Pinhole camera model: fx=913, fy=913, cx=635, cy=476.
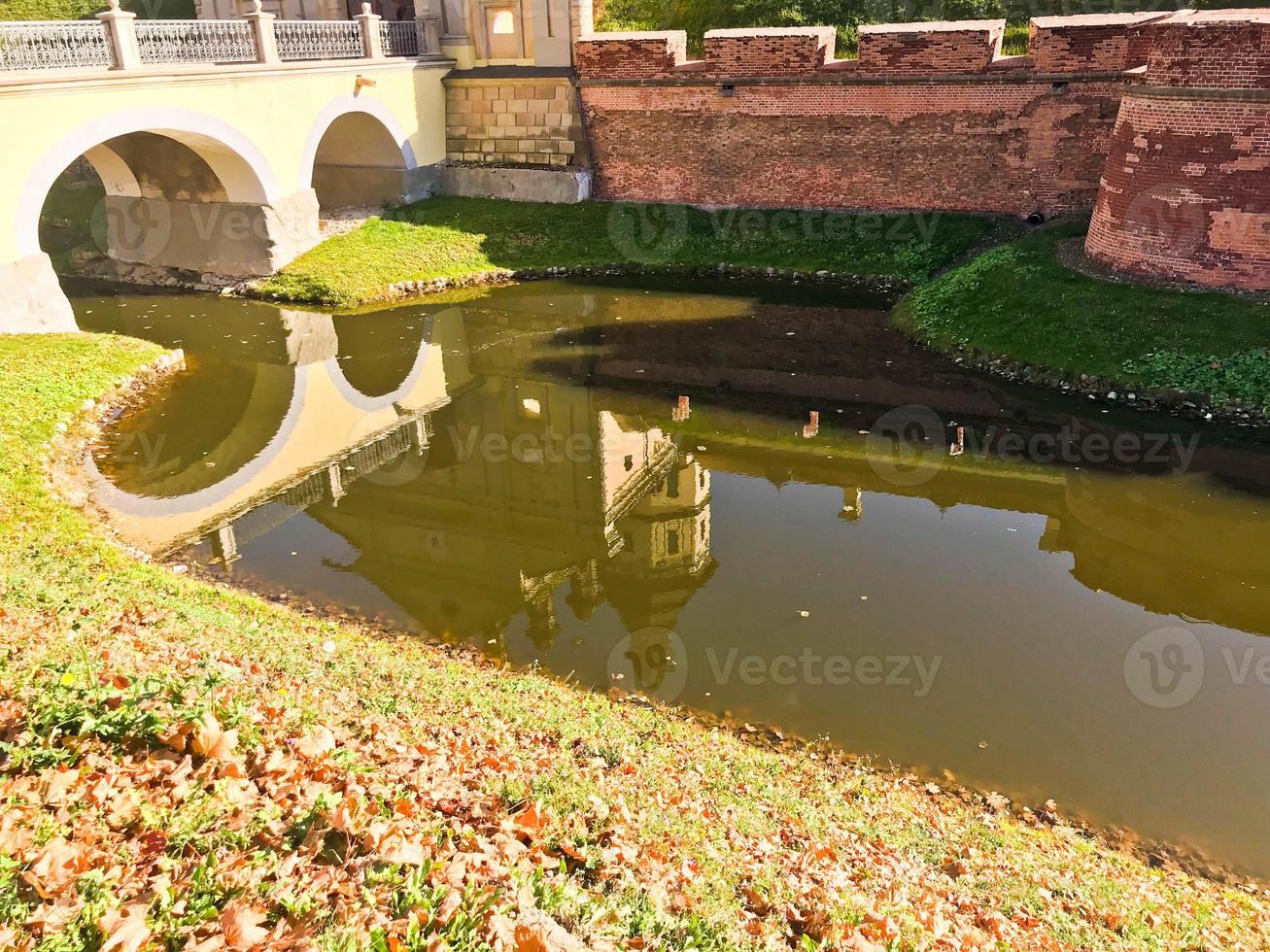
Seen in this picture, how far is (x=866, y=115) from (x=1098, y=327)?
7760mm

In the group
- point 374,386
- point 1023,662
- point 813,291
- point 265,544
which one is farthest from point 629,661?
point 813,291

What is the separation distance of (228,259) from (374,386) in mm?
6779

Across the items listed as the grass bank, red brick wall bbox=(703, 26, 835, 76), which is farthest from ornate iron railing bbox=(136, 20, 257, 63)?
the grass bank

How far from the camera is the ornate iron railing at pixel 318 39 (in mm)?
17938

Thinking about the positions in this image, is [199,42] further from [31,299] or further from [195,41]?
[31,299]

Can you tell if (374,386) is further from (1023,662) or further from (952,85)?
(952,85)

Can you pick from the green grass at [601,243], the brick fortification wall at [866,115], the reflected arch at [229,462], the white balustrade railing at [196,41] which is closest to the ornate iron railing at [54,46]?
the white balustrade railing at [196,41]

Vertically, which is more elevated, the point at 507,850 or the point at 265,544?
the point at 507,850

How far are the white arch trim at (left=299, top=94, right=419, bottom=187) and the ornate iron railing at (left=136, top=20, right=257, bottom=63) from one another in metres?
1.69

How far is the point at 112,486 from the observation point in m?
10.8

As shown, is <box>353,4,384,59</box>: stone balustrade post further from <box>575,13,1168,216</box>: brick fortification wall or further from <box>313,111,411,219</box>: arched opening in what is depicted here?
<box>575,13,1168,216</box>: brick fortification wall

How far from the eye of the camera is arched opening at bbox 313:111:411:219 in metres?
20.9

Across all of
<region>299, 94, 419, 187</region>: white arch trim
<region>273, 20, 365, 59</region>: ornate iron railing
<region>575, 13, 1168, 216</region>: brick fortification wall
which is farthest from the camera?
<region>299, 94, 419, 187</region>: white arch trim

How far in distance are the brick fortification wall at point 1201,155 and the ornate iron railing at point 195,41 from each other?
1535cm
